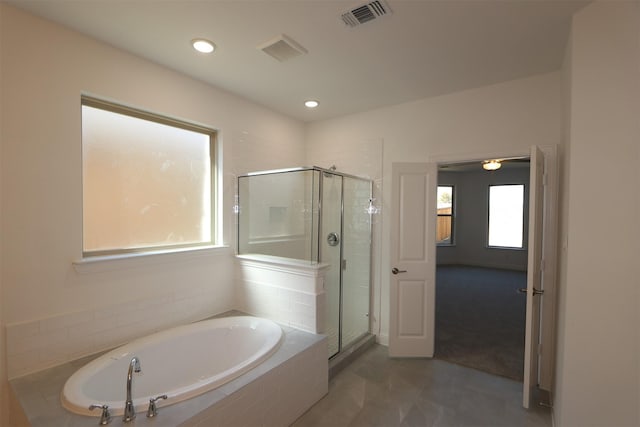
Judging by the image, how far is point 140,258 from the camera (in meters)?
2.33

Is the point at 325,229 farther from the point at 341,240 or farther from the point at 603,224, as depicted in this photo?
the point at 603,224

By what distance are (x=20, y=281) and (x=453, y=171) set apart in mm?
8050

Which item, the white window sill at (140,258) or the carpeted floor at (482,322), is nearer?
the white window sill at (140,258)

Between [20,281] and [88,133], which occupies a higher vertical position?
[88,133]

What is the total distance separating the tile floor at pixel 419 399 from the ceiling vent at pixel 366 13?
8.63 ft

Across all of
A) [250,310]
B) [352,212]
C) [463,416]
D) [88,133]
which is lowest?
[463,416]

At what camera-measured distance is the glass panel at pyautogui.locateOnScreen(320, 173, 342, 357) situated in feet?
9.41

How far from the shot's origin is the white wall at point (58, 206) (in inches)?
69.4

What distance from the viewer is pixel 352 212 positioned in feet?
10.6

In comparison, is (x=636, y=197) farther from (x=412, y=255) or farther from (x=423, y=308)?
(x=423, y=308)

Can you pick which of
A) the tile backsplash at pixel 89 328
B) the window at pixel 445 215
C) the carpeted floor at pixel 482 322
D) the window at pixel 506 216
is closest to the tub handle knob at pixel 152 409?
the tile backsplash at pixel 89 328

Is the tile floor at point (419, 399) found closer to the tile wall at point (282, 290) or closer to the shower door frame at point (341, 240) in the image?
the shower door frame at point (341, 240)

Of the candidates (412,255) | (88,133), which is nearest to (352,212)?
(412,255)

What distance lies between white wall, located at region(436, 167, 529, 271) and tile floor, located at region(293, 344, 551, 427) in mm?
5470
